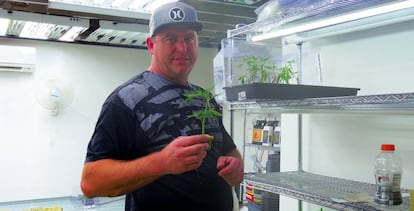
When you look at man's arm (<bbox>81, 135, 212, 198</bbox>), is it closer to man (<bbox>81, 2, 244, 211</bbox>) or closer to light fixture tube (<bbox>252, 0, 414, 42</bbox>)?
man (<bbox>81, 2, 244, 211</bbox>)

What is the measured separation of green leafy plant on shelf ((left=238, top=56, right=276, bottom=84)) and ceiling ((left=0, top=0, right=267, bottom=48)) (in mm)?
1056

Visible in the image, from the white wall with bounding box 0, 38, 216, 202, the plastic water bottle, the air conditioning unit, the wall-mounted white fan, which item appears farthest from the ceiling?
the plastic water bottle

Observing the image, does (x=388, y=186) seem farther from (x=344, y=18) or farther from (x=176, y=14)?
(x=176, y=14)

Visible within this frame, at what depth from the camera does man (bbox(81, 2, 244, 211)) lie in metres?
1.32

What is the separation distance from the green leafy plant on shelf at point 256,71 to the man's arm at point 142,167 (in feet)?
2.76

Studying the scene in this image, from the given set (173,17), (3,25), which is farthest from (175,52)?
(3,25)

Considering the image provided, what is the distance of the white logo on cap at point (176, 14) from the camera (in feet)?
5.24

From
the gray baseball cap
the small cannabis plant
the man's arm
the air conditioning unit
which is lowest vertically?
the man's arm

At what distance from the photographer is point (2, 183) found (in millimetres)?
4312

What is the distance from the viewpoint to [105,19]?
3668mm

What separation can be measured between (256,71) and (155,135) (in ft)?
2.50

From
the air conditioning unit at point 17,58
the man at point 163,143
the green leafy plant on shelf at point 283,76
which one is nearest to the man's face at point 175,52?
the man at point 163,143

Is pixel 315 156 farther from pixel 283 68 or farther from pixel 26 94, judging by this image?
pixel 26 94

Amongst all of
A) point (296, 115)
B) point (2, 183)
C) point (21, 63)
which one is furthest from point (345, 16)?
point (2, 183)
